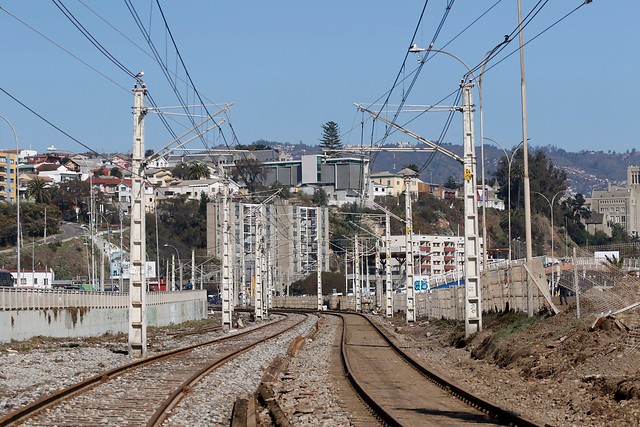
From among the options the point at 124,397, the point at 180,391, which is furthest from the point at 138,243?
the point at 124,397

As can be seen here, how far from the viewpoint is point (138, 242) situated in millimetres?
34750

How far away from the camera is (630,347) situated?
23062 millimetres

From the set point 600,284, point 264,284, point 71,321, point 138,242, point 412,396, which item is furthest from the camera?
point 264,284

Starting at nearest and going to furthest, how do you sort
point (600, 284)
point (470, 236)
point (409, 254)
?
point (600, 284) → point (470, 236) → point (409, 254)

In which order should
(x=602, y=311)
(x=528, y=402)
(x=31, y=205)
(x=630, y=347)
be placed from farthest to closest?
(x=31, y=205) → (x=602, y=311) → (x=630, y=347) → (x=528, y=402)

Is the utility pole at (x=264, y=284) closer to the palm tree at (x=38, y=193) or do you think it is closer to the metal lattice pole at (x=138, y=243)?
the metal lattice pole at (x=138, y=243)

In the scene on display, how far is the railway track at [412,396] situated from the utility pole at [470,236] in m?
4.37

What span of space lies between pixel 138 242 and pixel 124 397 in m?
13.9

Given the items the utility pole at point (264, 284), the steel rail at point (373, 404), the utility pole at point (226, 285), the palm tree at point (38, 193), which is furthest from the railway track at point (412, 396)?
the palm tree at point (38, 193)

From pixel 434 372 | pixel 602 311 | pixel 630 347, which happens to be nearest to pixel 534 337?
pixel 602 311

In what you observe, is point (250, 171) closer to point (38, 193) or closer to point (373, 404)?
point (373, 404)

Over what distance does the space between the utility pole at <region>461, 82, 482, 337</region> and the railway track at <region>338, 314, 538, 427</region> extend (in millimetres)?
4367

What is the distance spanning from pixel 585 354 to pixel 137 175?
1669 centimetres

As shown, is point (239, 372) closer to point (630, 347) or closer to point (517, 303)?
point (630, 347)
